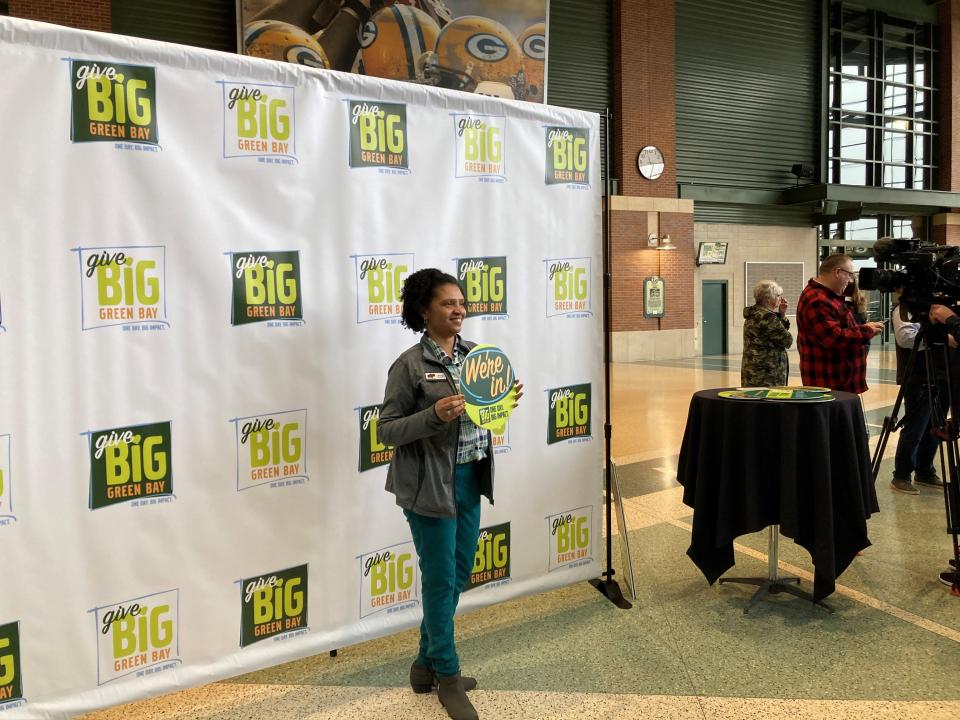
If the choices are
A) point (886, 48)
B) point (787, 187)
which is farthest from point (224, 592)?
point (886, 48)

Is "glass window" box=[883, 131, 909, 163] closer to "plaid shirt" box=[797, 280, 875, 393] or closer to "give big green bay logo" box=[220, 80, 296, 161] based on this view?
"plaid shirt" box=[797, 280, 875, 393]

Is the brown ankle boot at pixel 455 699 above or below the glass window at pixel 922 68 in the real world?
below

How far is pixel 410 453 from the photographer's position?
7.63ft

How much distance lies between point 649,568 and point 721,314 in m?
14.6

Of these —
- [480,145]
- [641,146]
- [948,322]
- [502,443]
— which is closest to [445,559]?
[502,443]

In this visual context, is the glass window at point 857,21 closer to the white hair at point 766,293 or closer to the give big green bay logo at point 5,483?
the white hair at point 766,293

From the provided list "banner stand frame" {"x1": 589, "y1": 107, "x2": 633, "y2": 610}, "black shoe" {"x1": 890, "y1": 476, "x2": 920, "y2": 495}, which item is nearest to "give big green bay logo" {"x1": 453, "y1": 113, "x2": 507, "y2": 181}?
"banner stand frame" {"x1": 589, "y1": 107, "x2": 633, "y2": 610}

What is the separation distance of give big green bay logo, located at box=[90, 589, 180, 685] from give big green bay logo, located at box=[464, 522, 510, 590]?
1.20 meters

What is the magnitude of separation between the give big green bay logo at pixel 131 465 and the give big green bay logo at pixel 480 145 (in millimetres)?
1578

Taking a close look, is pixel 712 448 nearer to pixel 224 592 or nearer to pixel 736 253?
pixel 224 592

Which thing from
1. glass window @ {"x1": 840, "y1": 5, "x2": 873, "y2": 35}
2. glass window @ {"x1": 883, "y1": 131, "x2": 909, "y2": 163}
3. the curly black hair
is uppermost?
glass window @ {"x1": 840, "y1": 5, "x2": 873, "y2": 35}

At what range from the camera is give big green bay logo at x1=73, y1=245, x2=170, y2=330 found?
225 centimetres

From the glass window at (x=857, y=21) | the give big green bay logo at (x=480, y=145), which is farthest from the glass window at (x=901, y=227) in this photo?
the give big green bay logo at (x=480, y=145)

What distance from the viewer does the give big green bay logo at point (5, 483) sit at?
213cm
